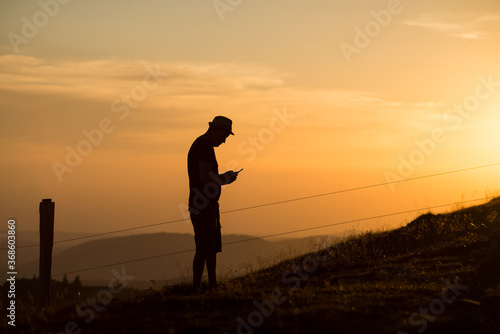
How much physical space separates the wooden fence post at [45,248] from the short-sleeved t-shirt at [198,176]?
2.74 m

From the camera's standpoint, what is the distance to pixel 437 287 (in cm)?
929

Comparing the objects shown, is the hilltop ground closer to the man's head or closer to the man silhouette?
the man silhouette

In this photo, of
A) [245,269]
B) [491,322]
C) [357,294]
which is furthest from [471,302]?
[245,269]

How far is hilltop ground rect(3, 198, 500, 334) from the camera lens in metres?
7.06

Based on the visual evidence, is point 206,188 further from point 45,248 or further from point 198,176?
point 45,248

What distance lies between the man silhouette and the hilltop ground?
0.71m

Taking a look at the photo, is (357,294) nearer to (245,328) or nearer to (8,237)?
(245,328)

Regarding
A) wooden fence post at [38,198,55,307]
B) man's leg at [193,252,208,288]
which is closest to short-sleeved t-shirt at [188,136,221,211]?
man's leg at [193,252,208,288]

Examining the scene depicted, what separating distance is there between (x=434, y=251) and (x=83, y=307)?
8.32 metres

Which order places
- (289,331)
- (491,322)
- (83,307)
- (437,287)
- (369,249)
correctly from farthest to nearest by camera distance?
(369,249) < (437,287) < (83,307) < (491,322) < (289,331)

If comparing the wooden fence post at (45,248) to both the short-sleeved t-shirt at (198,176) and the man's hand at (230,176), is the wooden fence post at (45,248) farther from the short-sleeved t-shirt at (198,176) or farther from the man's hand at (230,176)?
the man's hand at (230,176)

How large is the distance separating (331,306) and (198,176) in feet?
10.0

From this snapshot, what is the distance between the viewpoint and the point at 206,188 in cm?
957

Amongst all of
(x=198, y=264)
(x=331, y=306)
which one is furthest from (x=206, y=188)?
(x=331, y=306)
